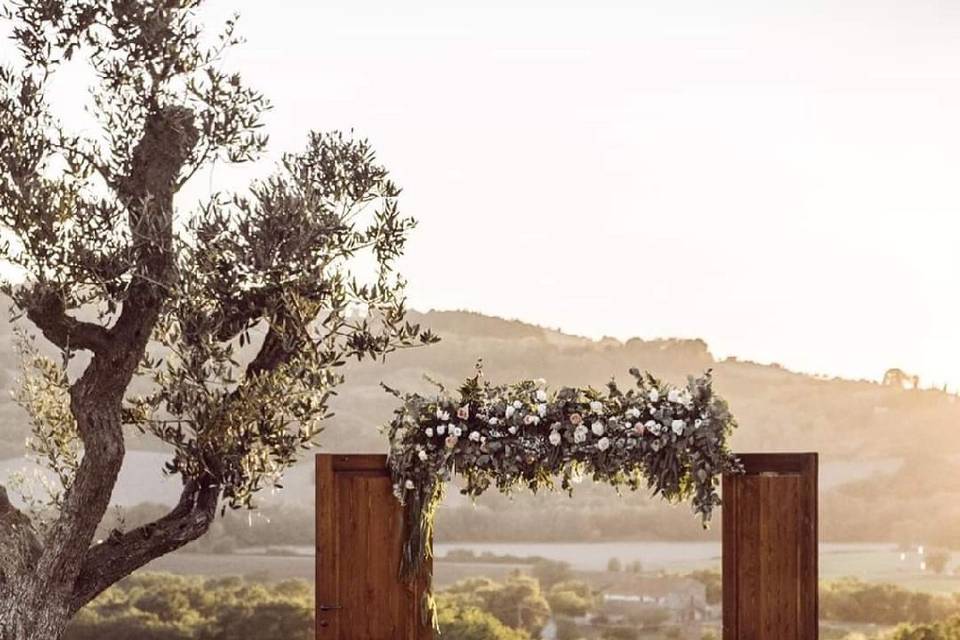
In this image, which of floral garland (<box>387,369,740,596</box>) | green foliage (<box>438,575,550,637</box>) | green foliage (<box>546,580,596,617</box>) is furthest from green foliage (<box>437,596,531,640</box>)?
floral garland (<box>387,369,740,596</box>)

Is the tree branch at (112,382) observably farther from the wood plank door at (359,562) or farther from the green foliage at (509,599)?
the green foliage at (509,599)

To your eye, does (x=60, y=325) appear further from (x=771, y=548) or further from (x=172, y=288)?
(x=771, y=548)

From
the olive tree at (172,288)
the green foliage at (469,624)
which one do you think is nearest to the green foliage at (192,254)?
the olive tree at (172,288)

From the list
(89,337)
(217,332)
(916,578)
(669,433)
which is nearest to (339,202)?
(217,332)

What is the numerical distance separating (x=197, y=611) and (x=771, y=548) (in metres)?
9.93

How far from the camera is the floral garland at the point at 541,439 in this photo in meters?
8.69

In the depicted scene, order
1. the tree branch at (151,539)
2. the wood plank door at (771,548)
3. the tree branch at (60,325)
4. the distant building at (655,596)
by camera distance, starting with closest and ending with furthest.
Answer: the wood plank door at (771,548), the tree branch at (60,325), the tree branch at (151,539), the distant building at (655,596)

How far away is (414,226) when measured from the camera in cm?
973

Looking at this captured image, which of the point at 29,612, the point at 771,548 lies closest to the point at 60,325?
the point at 29,612

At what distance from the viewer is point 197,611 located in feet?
54.6

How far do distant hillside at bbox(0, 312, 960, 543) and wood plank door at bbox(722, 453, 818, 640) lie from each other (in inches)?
310

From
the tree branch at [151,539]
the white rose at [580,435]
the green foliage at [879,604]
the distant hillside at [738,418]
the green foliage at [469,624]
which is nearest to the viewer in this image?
the white rose at [580,435]

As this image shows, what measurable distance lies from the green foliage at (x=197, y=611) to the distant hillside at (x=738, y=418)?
1257 millimetres

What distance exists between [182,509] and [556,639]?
24.1ft
